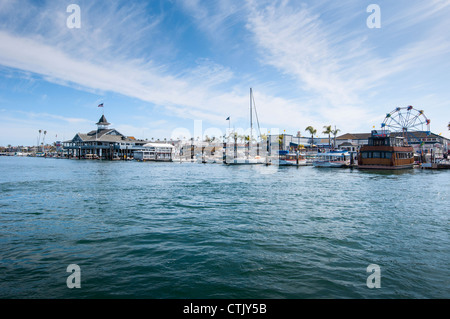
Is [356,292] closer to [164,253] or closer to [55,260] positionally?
[164,253]

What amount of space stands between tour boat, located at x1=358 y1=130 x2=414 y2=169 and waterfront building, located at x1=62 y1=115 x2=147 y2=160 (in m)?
119

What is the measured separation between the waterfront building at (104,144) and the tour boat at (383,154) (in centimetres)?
11890

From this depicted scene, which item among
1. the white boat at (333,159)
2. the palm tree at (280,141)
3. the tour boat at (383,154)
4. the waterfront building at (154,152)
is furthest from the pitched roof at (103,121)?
the tour boat at (383,154)

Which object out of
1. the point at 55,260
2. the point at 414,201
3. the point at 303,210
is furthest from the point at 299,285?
the point at 414,201

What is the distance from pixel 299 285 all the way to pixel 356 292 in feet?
6.05

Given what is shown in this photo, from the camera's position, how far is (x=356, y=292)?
8359mm

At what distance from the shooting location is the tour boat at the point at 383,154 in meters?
61.8

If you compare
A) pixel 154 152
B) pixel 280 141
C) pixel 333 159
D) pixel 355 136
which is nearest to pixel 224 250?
pixel 333 159

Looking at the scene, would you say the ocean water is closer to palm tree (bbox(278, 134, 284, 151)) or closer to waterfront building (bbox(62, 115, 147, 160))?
palm tree (bbox(278, 134, 284, 151))

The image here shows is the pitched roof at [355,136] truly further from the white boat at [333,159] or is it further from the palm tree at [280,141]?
the white boat at [333,159]

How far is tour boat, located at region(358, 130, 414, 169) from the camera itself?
203 feet

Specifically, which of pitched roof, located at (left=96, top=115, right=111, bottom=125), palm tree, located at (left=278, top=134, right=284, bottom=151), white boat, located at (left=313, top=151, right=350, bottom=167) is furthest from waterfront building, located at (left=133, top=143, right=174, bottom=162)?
white boat, located at (left=313, top=151, right=350, bottom=167)

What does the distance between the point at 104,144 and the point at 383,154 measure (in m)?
134
